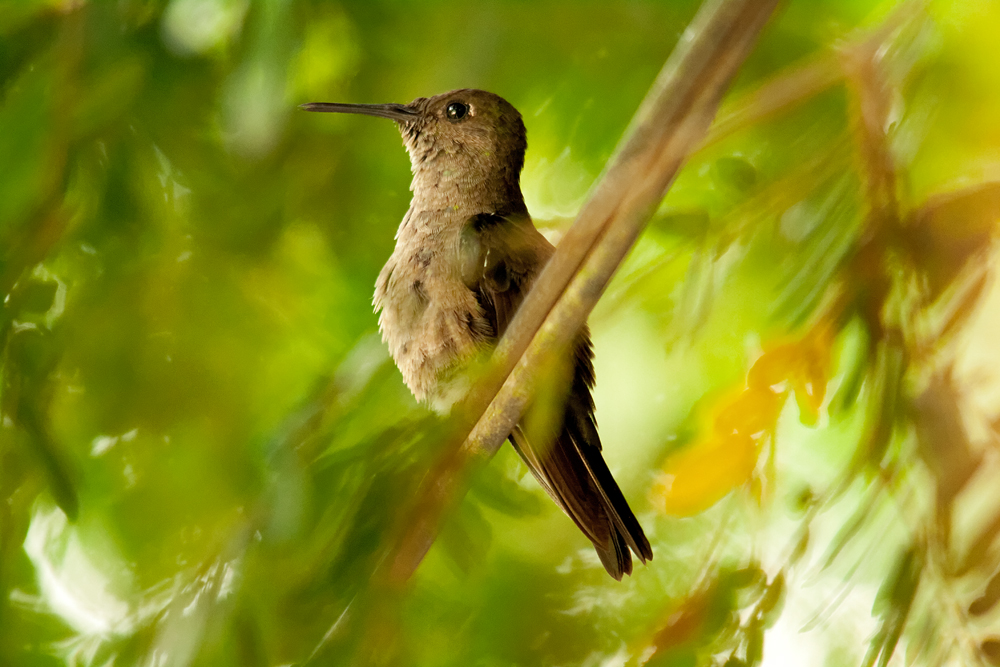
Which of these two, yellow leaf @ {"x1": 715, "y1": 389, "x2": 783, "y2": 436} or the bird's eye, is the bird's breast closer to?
the bird's eye

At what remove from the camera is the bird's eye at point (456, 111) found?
959mm

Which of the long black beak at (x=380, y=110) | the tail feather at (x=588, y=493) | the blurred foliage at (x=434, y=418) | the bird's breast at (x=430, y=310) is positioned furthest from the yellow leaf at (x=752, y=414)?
the long black beak at (x=380, y=110)

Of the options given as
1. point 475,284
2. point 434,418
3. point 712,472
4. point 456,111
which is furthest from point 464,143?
point 712,472

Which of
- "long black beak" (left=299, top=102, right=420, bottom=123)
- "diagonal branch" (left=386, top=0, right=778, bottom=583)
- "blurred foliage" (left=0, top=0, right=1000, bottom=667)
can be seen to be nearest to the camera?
"diagonal branch" (left=386, top=0, right=778, bottom=583)

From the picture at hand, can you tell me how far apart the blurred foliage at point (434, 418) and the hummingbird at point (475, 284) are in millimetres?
41

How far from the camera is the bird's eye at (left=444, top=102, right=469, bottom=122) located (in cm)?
96

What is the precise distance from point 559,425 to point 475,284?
0.23m

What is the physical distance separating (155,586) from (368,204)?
0.54 metres

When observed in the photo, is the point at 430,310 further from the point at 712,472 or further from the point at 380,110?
the point at 712,472

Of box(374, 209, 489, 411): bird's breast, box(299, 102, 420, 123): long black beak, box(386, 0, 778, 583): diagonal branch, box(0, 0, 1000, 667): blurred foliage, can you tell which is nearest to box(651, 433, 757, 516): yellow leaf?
box(0, 0, 1000, 667): blurred foliage

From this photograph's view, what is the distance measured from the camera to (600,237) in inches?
19.1

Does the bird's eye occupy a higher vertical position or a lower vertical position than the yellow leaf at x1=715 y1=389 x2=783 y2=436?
lower

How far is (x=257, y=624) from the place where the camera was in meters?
0.70

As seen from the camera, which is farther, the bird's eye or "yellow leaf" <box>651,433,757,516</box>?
the bird's eye
